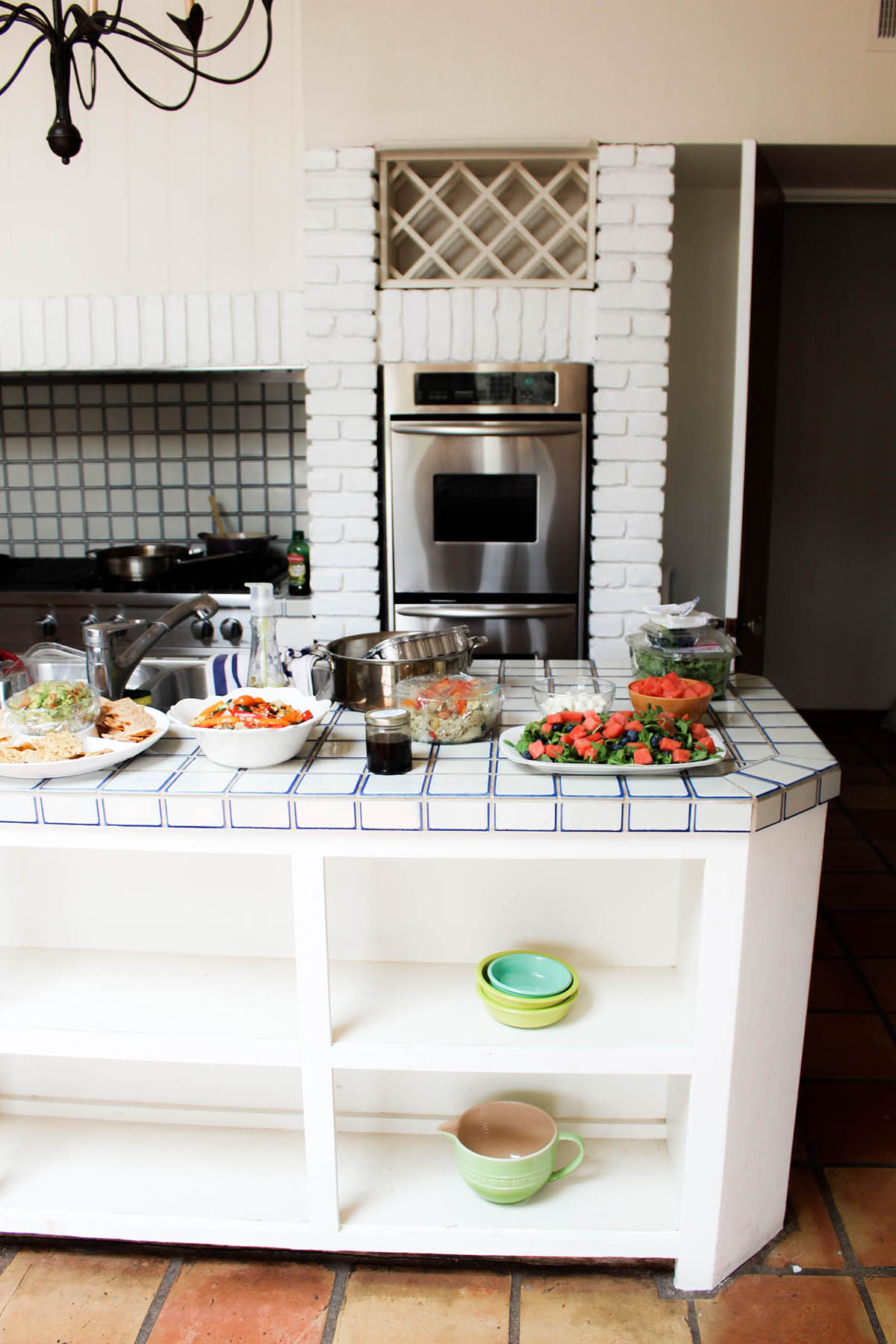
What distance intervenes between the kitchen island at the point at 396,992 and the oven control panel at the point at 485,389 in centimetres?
153

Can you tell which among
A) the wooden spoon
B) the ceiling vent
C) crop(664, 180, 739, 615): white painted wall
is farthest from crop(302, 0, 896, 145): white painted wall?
the wooden spoon

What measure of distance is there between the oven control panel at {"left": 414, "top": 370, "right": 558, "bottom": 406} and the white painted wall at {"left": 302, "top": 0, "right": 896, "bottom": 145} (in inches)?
27.5

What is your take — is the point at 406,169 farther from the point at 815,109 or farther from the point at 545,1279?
the point at 545,1279

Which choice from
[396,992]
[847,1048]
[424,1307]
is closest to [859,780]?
[847,1048]

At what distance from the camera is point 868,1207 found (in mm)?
2084

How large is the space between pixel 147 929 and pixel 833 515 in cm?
406

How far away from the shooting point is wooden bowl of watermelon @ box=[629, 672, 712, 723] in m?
1.94

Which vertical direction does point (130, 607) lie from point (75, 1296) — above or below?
above

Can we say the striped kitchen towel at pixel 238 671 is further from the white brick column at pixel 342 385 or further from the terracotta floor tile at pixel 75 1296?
the white brick column at pixel 342 385

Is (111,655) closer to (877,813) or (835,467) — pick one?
(877,813)

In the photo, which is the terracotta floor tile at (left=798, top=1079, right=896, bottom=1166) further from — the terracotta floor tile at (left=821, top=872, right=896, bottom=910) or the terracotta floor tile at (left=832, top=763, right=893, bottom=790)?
the terracotta floor tile at (left=832, top=763, right=893, bottom=790)

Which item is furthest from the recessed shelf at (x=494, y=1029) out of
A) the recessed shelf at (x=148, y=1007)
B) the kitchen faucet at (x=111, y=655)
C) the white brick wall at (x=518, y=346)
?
the white brick wall at (x=518, y=346)

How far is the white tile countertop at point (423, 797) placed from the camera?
165 centimetres

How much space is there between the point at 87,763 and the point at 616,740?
0.87 m
